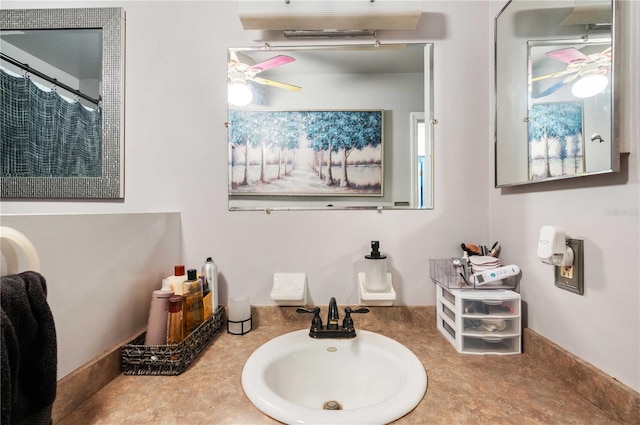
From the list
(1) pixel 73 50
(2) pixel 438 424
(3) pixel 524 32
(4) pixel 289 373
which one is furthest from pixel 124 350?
(3) pixel 524 32

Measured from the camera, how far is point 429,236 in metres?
1.08

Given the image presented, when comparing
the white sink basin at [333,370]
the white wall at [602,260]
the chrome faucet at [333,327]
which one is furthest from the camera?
the chrome faucet at [333,327]

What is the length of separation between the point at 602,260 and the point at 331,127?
87cm

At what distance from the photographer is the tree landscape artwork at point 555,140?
68 centimetres

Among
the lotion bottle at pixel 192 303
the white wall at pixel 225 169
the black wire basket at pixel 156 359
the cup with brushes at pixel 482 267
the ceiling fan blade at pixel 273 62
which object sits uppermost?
the ceiling fan blade at pixel 273 62

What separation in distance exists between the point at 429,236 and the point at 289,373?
0.70m

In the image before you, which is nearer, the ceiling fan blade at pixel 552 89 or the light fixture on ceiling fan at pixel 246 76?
the ceiling fan blade at pixel 552 89

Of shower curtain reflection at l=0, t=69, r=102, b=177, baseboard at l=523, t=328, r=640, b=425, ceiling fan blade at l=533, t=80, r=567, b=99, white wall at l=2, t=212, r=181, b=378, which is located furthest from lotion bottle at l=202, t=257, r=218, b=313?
ceiling fan blade at l=533, t=80, r=567, b=99

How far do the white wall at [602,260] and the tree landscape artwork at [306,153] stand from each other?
1.77ft

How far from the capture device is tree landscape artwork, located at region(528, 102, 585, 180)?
0.68 meters

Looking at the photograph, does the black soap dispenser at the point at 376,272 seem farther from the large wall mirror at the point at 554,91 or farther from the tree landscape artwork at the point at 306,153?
the large wall mirror at the point at 554,91

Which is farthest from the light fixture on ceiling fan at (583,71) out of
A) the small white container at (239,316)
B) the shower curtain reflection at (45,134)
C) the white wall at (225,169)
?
the shower curtain reflection at (45,134)

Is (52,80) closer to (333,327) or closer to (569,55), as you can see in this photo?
(333,327)

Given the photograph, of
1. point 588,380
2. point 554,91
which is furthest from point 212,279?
point 554,91
